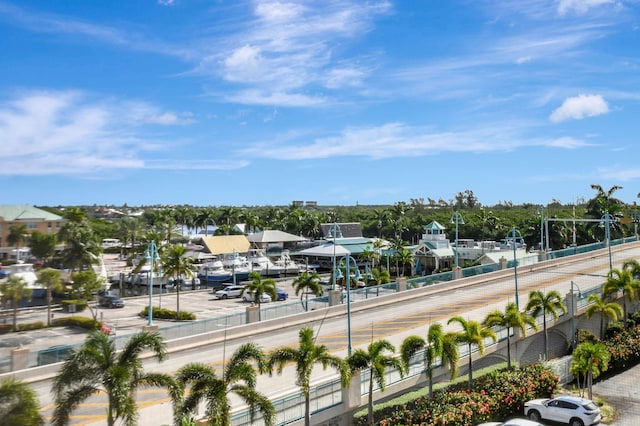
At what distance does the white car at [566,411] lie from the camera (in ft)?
88.8

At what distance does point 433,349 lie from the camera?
79.8 feet

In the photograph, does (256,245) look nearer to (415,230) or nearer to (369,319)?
(415,230)

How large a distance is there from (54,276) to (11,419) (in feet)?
109

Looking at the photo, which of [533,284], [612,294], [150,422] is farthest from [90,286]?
[612,294]

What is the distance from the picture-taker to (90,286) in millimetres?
47344

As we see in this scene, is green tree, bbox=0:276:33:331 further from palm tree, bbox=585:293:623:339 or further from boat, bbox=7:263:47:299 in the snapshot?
palm tree, bbox=585:293:623:339

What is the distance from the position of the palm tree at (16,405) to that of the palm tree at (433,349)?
51.1 ft

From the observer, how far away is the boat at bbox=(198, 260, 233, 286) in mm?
83438

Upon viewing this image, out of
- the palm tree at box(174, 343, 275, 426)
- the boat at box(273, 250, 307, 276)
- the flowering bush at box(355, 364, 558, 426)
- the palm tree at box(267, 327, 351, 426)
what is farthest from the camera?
the boat at box(273, 250, 307, 276)

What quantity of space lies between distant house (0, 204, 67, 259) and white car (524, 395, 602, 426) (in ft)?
85.3

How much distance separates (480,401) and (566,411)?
504 centimetres

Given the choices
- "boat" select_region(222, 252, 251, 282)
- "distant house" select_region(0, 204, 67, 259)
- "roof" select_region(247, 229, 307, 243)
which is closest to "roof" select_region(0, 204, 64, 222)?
"distant house" select_region(0, 204, 67, 259)

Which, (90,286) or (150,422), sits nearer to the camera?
(150,422)

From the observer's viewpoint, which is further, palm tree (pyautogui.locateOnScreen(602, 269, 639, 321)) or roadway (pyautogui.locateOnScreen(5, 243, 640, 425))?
palm tree (pyautogui.locateOnScreen(602, 269, 639, 321))
